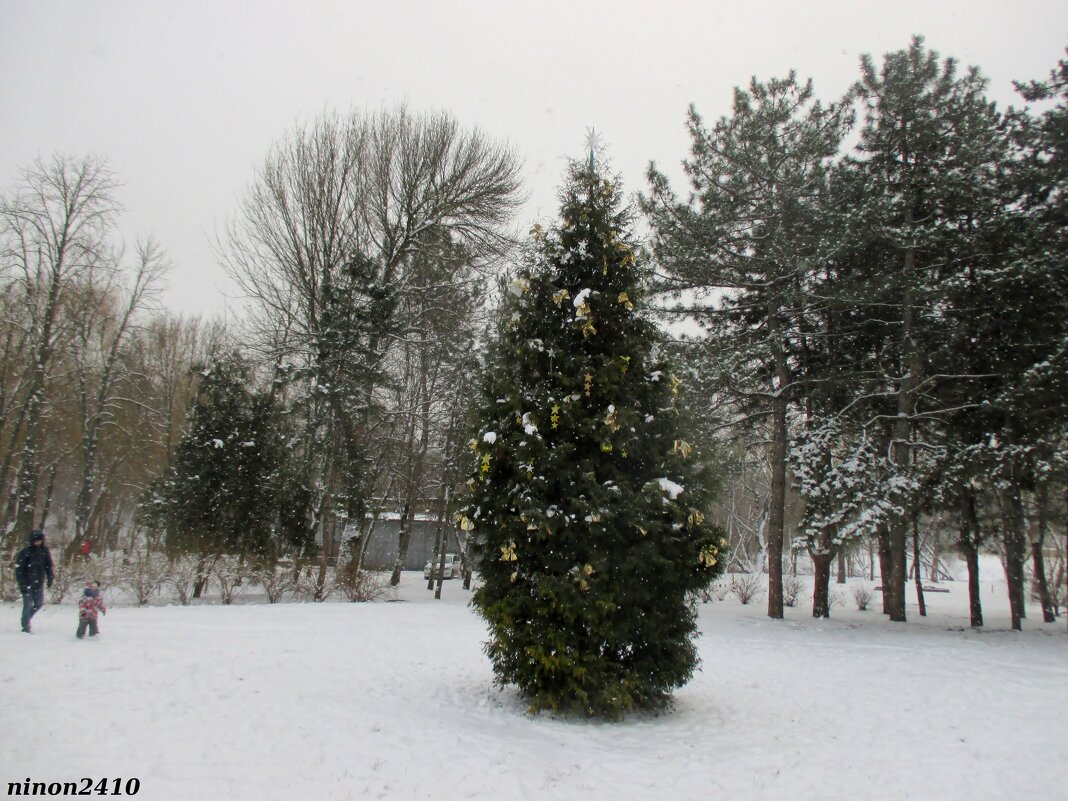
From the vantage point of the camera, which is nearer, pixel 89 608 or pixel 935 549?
pixel 89 608

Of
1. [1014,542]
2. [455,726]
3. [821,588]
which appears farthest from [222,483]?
[1014,542]

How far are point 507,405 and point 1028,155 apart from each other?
51.4 ft

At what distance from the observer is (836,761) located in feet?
21.0

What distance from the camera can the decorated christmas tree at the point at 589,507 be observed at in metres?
7.28

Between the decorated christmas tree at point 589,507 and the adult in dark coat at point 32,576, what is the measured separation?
7.52 meters

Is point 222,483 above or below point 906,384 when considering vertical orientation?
below

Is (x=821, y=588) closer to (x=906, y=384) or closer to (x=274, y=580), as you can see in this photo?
(x=906, y=384)

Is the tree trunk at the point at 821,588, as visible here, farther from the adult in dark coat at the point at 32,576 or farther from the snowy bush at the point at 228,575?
the adult in dark coat at the point at 32,576

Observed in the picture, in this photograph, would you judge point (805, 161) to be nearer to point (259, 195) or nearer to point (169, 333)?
point (259, 195)

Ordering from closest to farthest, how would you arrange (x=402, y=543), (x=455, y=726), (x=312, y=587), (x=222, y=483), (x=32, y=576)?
(x=455, y=726), (x=32, y=576), (x=312, y=587), (x=222, y=483), (x=402, y=543)

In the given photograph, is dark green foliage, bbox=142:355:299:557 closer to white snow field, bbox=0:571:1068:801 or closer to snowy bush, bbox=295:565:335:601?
snowy bush, bbox=295:565:335:601

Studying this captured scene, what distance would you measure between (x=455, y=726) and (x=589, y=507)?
8.60 ft

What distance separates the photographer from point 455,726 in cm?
673

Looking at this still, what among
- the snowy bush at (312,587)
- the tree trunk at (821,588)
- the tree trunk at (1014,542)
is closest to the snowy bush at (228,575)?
the snowy bush at (312,587)
